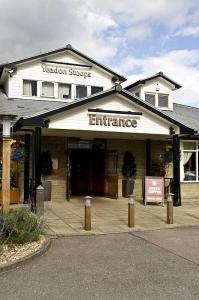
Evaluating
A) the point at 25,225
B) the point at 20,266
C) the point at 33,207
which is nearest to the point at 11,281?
the point at 20,266

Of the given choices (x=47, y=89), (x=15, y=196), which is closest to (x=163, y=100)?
(x=47, y=89)

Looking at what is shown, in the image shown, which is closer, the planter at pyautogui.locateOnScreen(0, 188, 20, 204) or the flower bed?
the flower bed

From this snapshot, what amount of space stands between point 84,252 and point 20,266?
159 cm

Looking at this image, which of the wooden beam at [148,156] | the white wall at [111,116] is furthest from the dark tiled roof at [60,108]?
the wooden beam at [148,156]

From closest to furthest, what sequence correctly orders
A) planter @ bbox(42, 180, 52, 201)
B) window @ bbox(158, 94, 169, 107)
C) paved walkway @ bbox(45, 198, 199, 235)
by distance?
paved walkway @ bbox(45, 198, 199, 235) → planter @ bbox(42, 180, 52, 201) → window @ bbox(158, 94, 169, 107)

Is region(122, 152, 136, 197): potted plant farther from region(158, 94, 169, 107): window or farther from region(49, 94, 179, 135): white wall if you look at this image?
region(158, 94, 169, 107): window

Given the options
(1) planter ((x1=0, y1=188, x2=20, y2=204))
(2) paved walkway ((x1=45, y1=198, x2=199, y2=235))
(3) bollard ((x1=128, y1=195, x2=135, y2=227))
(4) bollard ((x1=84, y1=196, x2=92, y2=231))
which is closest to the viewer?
(4) bollard ((x1=84, y1=196, x2=92, y2=231))

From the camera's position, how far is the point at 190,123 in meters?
19.9

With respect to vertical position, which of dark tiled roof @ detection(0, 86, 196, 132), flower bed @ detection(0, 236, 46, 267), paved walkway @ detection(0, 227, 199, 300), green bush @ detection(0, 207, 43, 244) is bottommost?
paved walkway @ detection(0, 227, 199, 300)

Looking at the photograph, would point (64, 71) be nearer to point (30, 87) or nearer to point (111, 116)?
point (30, 87)

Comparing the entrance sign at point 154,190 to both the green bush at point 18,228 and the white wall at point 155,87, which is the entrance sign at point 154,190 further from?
the green bush at point 18,228

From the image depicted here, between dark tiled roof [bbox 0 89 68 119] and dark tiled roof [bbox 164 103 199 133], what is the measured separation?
5.64 meters

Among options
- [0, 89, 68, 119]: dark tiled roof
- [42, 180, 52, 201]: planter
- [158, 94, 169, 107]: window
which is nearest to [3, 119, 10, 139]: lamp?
[0, 89, 68, 119]: dark tiled roof

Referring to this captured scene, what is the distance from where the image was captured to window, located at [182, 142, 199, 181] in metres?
19.1
